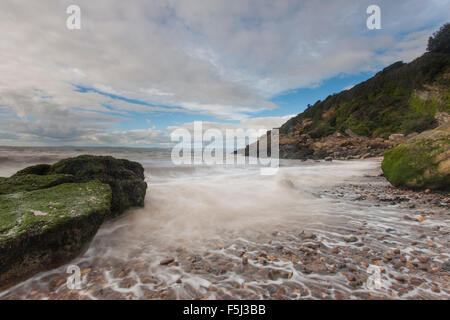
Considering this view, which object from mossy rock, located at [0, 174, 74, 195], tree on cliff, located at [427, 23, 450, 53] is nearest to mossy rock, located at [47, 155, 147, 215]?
mossy rock, located at [0, 174, 74, 195]

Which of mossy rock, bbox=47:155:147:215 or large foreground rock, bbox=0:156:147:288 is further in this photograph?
mossy rock, bbox=47:155:147:215

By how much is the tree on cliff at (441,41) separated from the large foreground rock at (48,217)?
59096 mm

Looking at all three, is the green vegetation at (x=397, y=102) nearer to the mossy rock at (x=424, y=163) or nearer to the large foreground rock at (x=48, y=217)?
the mossy rock at (x=424, y=163)

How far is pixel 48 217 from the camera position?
109 inches

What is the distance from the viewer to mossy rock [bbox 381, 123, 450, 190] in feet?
18.8

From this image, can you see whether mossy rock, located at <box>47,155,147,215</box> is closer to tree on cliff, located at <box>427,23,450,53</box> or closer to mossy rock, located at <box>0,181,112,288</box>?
mossy rock, located at <box>0,181,112,288</box>

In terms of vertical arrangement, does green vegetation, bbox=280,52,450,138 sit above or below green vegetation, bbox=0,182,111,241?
above

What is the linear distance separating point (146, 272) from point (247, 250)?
1.47m

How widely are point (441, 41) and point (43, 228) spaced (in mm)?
61072

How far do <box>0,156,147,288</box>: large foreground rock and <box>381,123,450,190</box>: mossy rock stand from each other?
838 centimetres

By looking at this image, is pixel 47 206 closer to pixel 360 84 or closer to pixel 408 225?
pixel 408 225
